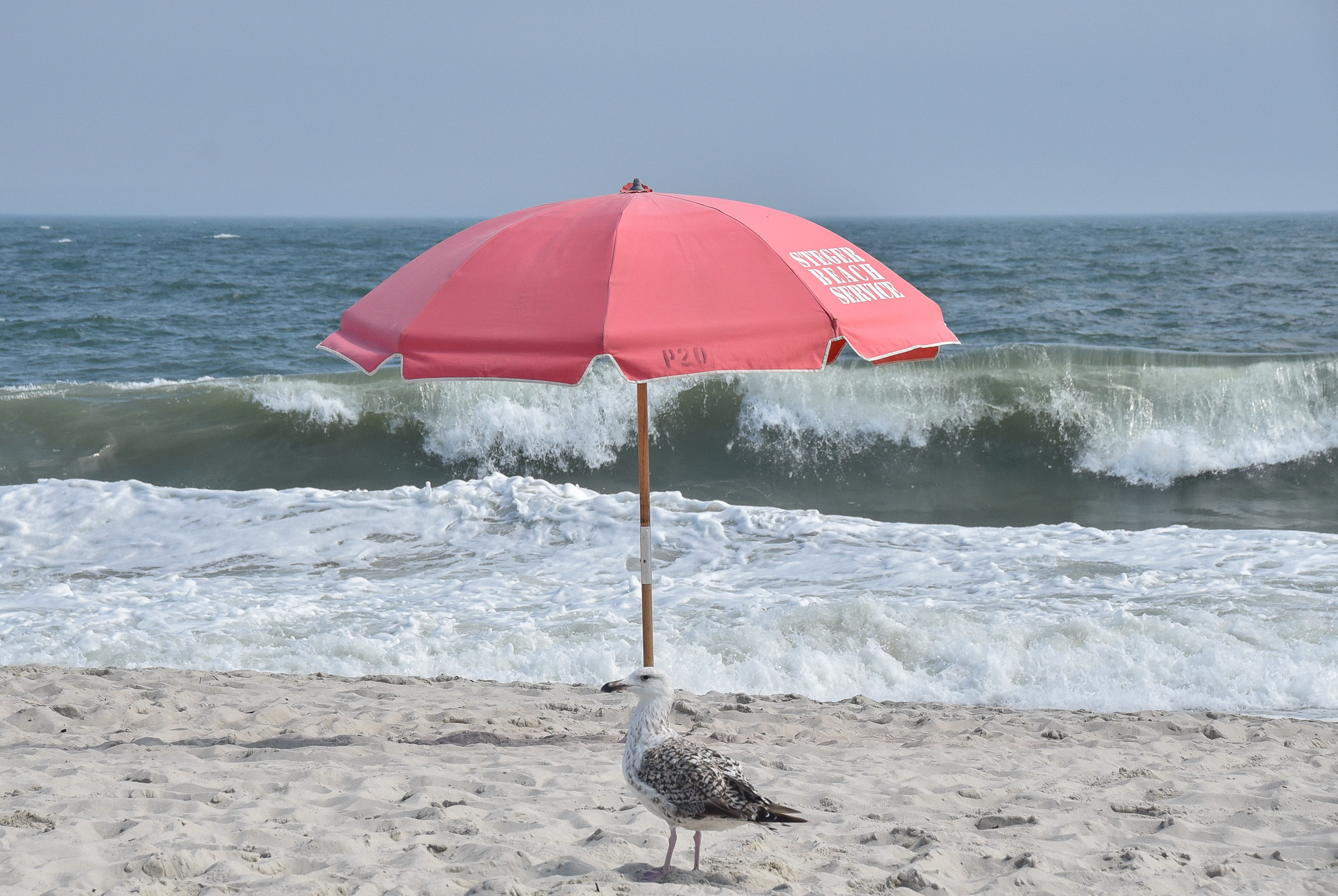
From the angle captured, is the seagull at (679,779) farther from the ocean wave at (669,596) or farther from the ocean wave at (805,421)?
the ocean wave at (805,421)

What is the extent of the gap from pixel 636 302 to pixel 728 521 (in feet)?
19.0

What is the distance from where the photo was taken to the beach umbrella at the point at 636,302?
3.44 meters

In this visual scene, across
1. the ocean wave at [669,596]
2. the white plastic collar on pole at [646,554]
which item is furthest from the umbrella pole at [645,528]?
the ocean wave at [669,596]

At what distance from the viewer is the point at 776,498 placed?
1149 cm

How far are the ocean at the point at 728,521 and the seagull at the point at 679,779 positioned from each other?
307 centimetres

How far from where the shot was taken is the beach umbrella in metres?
3.44

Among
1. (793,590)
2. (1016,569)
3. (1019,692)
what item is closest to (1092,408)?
(1016,569)

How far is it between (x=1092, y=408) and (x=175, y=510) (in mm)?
11108

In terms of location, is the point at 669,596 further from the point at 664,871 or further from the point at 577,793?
the point at 664,871

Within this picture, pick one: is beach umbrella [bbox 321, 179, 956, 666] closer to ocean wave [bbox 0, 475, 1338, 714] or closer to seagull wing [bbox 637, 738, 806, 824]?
seagull wing [bbox 637, 738, 806, 824]

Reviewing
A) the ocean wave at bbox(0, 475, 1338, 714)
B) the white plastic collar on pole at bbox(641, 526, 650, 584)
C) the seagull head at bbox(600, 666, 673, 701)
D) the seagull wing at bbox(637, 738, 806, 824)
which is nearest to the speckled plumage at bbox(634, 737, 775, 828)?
the seagull wing at bbox(637, 738, 806, 824)

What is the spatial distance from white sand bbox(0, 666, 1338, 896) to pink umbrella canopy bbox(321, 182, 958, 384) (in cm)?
163

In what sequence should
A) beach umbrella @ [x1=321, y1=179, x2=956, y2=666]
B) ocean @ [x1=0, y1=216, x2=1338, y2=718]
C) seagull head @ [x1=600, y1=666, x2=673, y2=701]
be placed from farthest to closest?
ocean @ [x1=0, y1=216, x2=1338, y2=718], beach umbrella @ [x1=321, y1=179, x2=956, y2=666], seagull head @ [x1=600, y1=666, x2=673, y2=701]

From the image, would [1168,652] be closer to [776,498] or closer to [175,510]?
[776,498]
